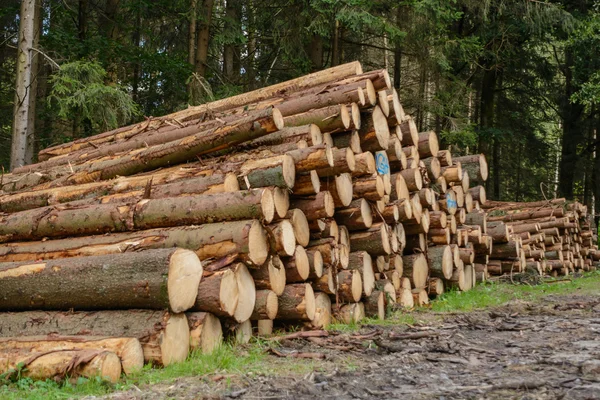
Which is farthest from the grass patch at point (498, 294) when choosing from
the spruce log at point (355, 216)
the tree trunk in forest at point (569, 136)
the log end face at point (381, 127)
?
the tree trunk in forest at point (569, 136)

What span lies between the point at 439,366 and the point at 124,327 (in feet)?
8.42

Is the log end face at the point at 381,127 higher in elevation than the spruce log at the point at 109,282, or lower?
higher

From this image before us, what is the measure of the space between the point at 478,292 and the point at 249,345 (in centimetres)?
548

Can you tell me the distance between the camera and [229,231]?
537cm

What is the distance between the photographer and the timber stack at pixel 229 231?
4.66 metres

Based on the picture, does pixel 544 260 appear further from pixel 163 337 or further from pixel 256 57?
pixel 256 57

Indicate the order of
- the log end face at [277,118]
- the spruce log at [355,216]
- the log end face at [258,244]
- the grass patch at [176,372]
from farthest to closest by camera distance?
the spruce log at [355,216] < the log end face at [277,118] < the log end face at [258,244] < the grass patch at [176,372]

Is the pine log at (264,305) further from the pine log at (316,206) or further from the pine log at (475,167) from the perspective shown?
the pine log at (475,167)

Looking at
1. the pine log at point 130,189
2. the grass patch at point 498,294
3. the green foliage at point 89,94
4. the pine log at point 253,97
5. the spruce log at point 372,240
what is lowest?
the grass patch at point 498,294

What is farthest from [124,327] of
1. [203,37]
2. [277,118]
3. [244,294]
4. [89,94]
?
[203,37]

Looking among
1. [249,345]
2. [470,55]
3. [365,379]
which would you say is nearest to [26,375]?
[249,345]

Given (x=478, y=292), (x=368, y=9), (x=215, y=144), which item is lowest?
(x=478, y=292)

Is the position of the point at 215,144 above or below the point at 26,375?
above

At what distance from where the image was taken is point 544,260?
1305 centimetres
